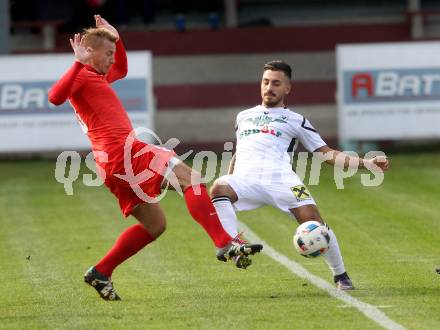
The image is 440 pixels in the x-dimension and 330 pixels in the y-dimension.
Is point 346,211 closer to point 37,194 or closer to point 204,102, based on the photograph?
point 37,194

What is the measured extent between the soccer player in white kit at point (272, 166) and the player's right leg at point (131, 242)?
1.81ft

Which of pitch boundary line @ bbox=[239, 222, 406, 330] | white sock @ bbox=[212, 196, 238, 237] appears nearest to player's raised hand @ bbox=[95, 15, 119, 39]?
white sock @ bbox=[212, 196, 238, 237]

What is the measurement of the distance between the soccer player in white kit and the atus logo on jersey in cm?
1277

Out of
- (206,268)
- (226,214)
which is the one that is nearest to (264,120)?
(226,214)

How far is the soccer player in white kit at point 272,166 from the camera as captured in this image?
1046 cm

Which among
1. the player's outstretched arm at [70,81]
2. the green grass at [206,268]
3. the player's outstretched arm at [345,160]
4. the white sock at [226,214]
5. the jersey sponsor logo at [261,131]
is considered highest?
the player's outstretched arm at [70,81]

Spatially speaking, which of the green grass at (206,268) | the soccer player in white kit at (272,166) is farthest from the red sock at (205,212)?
the green grass at (206,268)

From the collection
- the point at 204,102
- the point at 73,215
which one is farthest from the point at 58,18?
the point at 73,215

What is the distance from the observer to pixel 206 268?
12.0 m

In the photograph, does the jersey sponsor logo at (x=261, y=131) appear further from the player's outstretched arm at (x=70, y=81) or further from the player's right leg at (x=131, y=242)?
the player's outstretched arm at (x=70, y=81)

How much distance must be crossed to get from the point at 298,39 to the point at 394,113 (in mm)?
4643

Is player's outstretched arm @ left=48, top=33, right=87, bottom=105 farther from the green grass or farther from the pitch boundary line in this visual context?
the pitch boundary line

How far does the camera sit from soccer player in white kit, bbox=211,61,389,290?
10.5 metres

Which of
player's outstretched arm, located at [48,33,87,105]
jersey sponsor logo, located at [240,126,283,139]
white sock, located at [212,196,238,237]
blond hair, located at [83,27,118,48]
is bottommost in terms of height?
white sock, located at [212,196,238,237]
